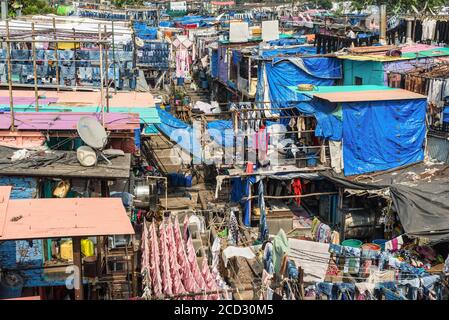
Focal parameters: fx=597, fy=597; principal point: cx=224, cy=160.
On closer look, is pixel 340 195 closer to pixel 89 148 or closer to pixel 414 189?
pixel 414 189

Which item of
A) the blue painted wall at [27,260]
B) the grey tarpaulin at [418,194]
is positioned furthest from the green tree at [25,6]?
the blue painted wall at [27,260]

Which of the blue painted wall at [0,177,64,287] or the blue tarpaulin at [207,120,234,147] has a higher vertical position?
the blue tarpaulin at [207,120,234,147]

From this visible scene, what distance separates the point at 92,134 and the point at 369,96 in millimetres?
9298

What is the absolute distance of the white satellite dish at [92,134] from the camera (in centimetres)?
1239

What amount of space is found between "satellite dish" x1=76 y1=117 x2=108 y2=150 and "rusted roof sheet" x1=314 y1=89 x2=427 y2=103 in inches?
306

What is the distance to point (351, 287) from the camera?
11.1 metres

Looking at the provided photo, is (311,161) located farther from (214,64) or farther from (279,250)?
(214,64)

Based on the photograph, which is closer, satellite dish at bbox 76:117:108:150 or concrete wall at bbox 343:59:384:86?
satellite dish at bbox 76:117:108:150

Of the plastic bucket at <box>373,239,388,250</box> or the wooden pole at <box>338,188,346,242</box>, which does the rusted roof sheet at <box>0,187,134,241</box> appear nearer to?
the plastic bucket at <box>373,239,388,250</box>

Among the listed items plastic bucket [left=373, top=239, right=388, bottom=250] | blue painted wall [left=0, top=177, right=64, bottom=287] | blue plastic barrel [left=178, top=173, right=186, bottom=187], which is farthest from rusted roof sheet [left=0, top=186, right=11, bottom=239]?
blue plastic barrel [left=178, top=173, right=186, bottom=187]

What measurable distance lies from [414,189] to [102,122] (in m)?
8.32

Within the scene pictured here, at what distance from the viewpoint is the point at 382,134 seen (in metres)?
18.2

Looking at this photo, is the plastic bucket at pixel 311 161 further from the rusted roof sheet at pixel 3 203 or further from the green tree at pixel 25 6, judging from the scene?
the green tree at pixel 25 6

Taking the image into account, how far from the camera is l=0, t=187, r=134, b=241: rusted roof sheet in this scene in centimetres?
867
